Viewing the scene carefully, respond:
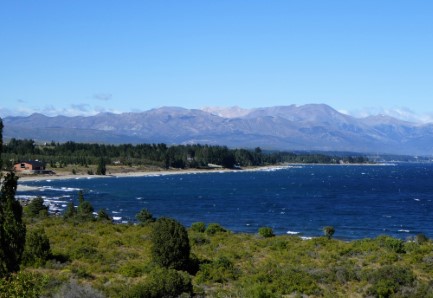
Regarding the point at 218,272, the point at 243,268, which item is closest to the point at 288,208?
the point at 243,268

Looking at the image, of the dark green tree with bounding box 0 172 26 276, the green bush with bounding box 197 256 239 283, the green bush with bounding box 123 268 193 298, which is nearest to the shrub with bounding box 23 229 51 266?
the green bush with bounding box 197 256 239 283

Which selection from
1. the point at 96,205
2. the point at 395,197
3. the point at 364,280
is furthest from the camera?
the point at 395,197

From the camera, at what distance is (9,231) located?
19.7 meters

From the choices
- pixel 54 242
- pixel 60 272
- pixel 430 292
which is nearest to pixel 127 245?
pixel 54 242

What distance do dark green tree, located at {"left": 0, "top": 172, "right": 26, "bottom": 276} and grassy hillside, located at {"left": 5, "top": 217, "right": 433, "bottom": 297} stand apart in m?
0.72

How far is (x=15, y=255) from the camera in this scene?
19922 mm

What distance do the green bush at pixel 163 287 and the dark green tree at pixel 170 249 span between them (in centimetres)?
544

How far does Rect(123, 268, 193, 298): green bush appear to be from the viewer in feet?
79.4

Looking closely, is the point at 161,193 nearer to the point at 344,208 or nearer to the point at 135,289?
the point at 344,208

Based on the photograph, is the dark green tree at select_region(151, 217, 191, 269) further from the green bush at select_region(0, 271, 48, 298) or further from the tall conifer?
the green bush at select_region(0, 271, 48, 298)

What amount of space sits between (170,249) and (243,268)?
441 cm

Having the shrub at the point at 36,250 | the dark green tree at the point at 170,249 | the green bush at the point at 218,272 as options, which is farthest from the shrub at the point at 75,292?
the shrub at the point at 36,250

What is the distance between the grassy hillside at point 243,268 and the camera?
2681cm

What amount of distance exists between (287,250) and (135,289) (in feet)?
60.5
